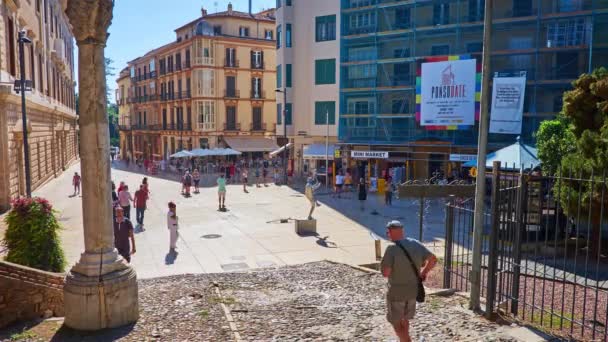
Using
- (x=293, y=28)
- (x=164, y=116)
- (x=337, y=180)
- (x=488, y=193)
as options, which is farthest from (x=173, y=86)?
(x=488, y=193)

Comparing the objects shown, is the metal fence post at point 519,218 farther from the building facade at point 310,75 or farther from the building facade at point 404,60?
the building facade at point 310,75

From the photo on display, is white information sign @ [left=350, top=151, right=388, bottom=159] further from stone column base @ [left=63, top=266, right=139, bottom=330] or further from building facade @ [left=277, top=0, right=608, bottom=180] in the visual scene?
stone column base @ [left=63, top=266, right=139, bottom=330]

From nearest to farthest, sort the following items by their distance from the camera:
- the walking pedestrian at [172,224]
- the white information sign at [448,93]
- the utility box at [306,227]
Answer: the walking pedestrian at [172,224] → the utility box at [306,227] → the white information sign at [448,93]

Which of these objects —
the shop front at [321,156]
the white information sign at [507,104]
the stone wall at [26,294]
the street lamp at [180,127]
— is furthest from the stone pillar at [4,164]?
the street lamp at [180,127]

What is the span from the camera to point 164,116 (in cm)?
5912

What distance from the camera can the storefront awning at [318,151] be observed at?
3453 cm

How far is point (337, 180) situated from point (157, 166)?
80.2ft

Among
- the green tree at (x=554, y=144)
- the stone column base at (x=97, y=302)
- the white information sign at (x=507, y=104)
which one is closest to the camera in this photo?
the stone column base at (x=97, y=302)

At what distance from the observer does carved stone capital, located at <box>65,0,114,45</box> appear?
697cm

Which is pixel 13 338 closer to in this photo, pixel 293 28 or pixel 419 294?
pixel 419 294

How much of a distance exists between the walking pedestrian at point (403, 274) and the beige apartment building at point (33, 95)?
16.6 m

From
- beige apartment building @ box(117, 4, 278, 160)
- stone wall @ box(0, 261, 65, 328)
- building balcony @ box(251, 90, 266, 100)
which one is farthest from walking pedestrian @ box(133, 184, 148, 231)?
building balcony @ box(251, 90, 266, 100)

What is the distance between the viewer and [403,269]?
576cm

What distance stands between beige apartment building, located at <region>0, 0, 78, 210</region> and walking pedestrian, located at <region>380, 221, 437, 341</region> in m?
16.6
